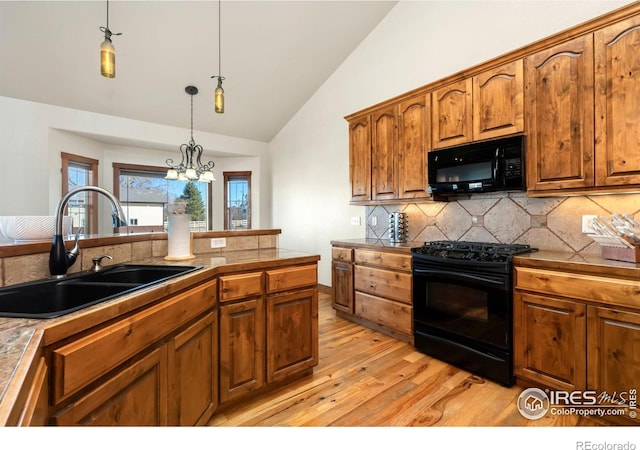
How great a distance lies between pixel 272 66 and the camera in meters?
4.25

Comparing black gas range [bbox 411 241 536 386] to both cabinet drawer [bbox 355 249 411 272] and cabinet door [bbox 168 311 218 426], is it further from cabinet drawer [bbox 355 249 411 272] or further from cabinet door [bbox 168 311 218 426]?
cabinet door [bbox 168 311 218 426]

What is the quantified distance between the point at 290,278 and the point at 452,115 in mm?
2046

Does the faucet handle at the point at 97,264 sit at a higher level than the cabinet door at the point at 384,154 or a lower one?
lower

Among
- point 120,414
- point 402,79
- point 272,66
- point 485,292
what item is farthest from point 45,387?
point 272,66

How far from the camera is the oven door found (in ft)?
6.84

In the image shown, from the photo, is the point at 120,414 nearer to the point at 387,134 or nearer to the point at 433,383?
the point at 433,383

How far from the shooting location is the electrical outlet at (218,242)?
2.32m

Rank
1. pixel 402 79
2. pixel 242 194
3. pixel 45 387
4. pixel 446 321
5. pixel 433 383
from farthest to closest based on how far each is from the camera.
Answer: pixel 242 194
pixel 402 79
pixel 446 321
pixel 433 383
pixel 45 387

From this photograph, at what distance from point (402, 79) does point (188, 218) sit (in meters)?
3.05

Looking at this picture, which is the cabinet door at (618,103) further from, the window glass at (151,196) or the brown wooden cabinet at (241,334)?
the window glass at (151,196)

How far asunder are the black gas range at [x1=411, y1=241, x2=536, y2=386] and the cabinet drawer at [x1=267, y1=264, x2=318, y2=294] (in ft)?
3.40

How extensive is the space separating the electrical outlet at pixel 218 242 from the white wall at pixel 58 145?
3.27m

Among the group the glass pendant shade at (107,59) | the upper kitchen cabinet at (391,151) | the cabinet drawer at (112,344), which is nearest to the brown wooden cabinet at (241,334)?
the cabinet drawer at (112,344)

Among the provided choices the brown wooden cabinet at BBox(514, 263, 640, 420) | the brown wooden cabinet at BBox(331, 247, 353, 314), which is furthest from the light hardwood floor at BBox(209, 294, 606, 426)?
the brown wooden cabinet at BBox(331, 247, 353, 314)
